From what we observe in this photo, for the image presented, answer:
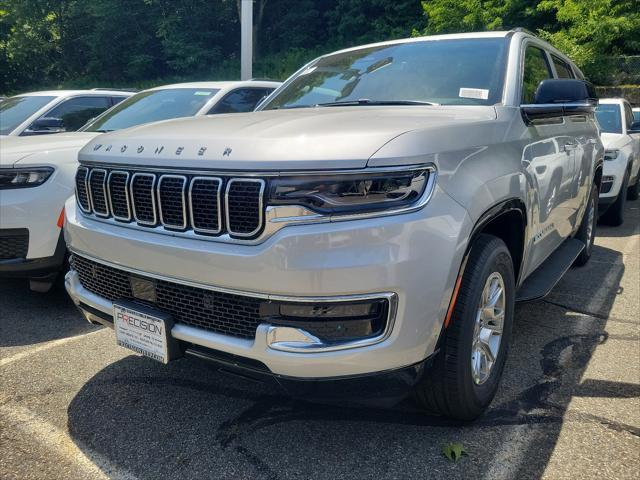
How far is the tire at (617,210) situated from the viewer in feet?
24.8

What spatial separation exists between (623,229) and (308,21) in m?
25.3

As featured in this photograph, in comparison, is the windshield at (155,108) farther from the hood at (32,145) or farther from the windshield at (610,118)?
the windshield at (610,118)

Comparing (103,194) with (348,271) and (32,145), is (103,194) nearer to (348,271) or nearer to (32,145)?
(348,271)

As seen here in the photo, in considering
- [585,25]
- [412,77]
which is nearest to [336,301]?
[412,77]

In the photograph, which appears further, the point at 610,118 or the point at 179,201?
the point at 610,118

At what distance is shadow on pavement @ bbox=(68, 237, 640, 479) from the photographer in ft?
7.77

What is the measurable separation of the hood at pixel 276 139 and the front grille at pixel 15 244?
140 cm

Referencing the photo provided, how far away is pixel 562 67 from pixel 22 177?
4316 mm

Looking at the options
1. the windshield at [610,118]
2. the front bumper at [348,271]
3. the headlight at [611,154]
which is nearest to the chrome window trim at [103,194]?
the front bumper at [348,271]

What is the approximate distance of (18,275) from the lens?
Result: 398 centimetres

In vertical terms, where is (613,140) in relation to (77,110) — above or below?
below

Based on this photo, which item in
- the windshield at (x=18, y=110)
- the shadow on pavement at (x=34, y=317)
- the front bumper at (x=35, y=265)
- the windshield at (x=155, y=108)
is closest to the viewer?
the shadow on pavement at (x=34, y=317)

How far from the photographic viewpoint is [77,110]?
6.42 metres

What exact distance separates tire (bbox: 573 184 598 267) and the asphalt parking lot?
154 cm
